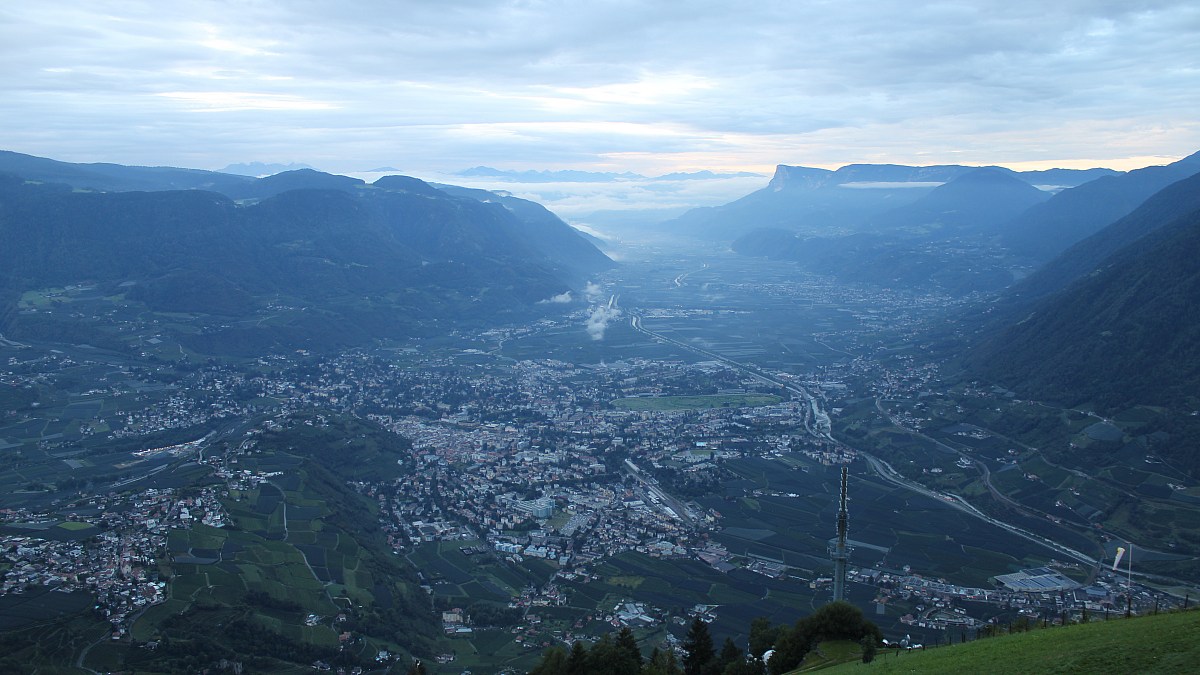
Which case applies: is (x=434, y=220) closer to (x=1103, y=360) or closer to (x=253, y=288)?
(x=253, y=288)

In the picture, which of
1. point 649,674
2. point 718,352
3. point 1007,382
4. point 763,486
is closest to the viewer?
point 649,674

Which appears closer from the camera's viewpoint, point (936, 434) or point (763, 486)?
point (763, 486)

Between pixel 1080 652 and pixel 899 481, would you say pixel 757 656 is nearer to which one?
pixel 1080 652

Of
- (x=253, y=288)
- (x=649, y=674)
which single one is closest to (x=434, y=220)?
(x=253, y=288)

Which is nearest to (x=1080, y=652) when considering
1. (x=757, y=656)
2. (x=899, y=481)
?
(x=757, y=656)

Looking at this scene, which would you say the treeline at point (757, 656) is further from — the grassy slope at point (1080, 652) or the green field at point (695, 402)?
the green field at point (695, 402)
